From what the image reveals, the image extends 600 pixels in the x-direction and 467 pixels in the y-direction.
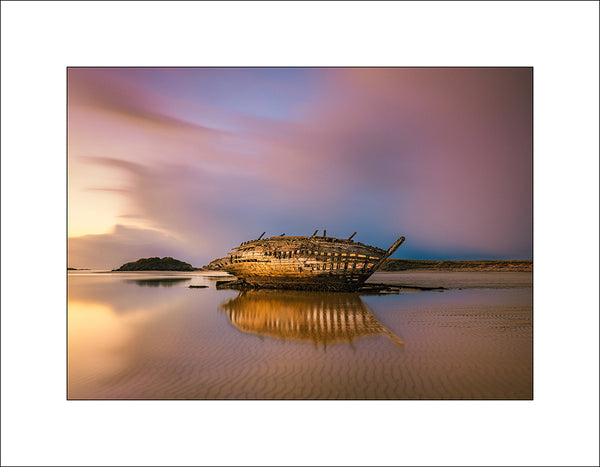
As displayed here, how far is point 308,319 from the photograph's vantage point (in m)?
9.23

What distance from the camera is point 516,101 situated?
22.6ft

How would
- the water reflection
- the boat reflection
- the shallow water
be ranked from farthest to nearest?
the water reflection < the boat reflection < the shallow water

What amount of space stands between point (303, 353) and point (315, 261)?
836 centimetres

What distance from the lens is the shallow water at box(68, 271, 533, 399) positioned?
16.0 feet

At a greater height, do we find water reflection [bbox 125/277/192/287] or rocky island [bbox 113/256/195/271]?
A: rocky island [bbox 113/256/195/271]

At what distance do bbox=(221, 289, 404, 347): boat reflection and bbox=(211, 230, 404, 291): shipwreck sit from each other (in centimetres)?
154

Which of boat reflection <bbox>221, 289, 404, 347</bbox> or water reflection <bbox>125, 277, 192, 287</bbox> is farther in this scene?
water reflection <bbox>125, 277, 192, 287</bbox>

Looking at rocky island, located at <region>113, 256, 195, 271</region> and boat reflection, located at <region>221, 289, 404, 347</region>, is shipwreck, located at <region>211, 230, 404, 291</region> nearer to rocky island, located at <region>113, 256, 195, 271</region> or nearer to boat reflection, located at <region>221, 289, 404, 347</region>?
boat reflection, located at <region>221, 289, 404, 347</region>

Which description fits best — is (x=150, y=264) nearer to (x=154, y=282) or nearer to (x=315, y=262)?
(x=315, y=262)

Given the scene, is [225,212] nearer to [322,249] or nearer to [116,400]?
[322,249]

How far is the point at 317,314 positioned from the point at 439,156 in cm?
634

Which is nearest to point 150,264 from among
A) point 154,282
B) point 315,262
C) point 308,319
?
point 315,262

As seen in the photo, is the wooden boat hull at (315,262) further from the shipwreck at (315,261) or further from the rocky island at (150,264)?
the rocky island at (150,264)

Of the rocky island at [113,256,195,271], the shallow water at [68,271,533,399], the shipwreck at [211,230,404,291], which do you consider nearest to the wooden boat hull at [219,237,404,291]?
the shipwreck at [211,230,404,291]
